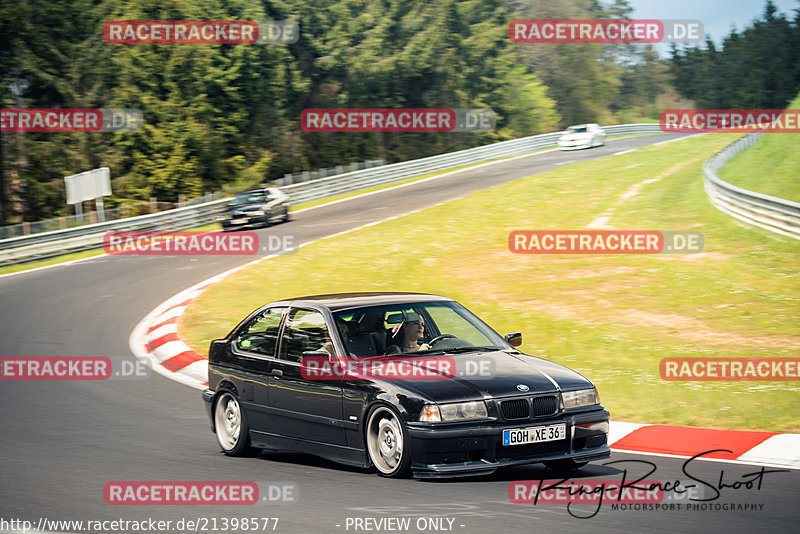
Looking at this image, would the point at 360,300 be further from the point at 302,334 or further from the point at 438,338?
the point at 438,338

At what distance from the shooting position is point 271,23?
5253 centimetres

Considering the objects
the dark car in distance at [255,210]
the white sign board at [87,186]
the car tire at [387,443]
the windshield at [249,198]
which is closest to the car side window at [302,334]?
the car tire at [387,443]

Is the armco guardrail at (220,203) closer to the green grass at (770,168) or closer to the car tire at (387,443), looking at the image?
the green grass at (770,168)

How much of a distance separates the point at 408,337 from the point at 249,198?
81.4 ft

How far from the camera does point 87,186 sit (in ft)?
108

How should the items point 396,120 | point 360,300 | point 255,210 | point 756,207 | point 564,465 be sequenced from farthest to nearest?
point 396,120 → point 255,210 → point 756,207 → point 360,300 → point 564,465

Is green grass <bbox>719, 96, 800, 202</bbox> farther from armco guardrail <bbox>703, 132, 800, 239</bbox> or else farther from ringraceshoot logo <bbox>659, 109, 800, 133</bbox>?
ringraceshoot logo <bbox>659, 109, 800, 133</bbox>

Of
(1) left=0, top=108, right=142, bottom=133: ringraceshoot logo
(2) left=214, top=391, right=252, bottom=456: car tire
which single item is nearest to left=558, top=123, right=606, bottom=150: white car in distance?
(1) left=0, top=108, right=142, bottom=133: ringraceshoot logo

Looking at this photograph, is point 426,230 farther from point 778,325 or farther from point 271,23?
point 271,23

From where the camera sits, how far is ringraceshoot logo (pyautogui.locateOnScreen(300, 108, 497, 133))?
58125 mm

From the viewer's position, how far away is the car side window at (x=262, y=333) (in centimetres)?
802

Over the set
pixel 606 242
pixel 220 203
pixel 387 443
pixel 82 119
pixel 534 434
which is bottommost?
pixel 606 242

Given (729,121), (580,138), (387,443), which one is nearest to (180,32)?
(580,138)

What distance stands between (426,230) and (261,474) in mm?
18257
